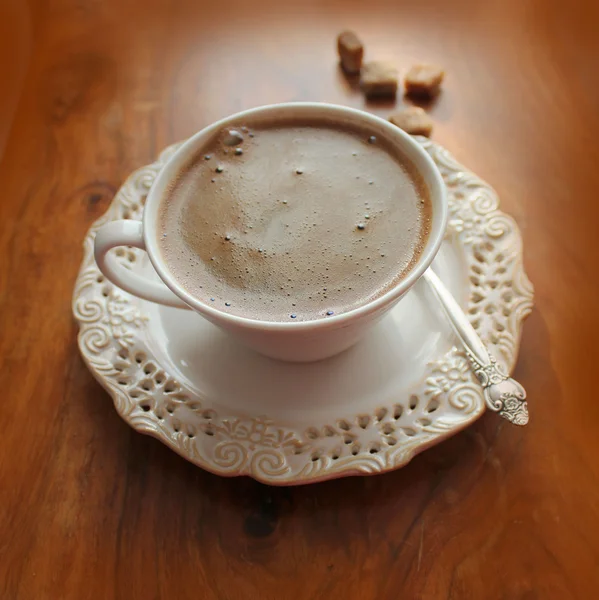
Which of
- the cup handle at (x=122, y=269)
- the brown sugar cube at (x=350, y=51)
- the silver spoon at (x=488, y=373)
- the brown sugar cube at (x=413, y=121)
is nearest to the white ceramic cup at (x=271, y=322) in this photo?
the cup handle at (x=122, y=269)

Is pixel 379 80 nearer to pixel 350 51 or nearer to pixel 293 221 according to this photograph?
pixel 350 51

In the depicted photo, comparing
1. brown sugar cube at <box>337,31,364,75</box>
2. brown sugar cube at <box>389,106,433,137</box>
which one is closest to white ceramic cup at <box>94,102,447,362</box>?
brown sugar cube at <box>389,106,433,137</box>

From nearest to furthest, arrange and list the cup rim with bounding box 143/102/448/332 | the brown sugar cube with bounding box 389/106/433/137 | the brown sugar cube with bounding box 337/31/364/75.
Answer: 1. the cup rim with bounding box 143/102/448/332
2. the brown sugar cube with bounding box 389/106/433/137
3. the brown sugar cube with bounding box 337/31/364/75

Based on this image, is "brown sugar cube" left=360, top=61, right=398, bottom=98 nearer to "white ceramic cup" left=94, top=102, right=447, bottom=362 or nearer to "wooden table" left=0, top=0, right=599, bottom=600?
"wooden table" left=0, top=0, right=599, bottom=600

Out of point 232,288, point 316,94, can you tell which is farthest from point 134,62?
point 232,288

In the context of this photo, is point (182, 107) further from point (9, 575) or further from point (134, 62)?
point (9, 575)

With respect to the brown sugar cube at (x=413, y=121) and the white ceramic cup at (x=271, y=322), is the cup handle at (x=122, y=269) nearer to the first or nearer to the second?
the white ceramic cup at (x=271, y=322)
